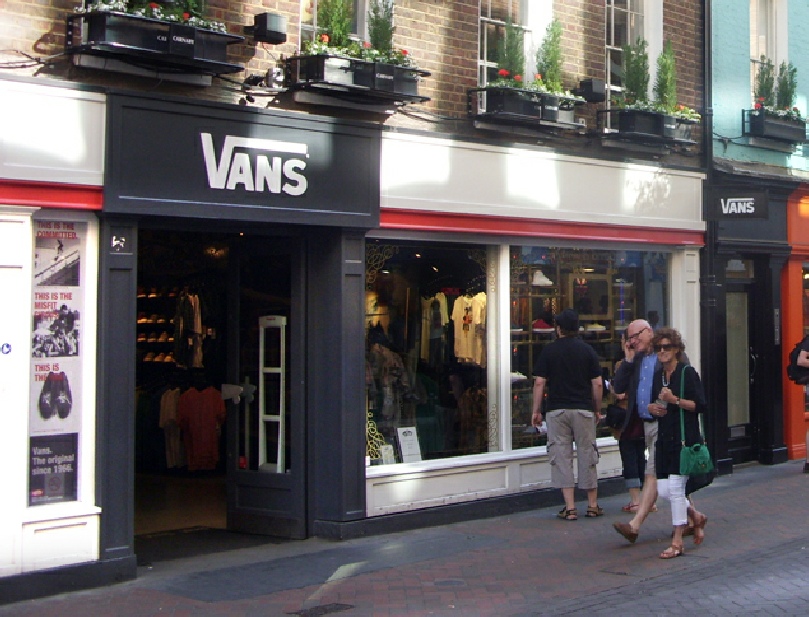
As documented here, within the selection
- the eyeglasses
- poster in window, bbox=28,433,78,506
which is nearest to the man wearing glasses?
the eyeglasses

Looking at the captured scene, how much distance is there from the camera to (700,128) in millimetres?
13758

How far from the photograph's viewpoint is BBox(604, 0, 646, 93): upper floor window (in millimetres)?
12906

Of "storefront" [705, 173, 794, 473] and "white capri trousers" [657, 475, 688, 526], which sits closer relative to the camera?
"white capri trousers" [657, 475, 688, 526]

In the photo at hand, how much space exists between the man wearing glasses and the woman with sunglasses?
0.72ft

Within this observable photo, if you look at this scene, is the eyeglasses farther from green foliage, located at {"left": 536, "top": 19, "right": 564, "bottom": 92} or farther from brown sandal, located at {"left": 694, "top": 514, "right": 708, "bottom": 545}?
green foliage, located at {"left": 536, "top": 19, "right": 564, "bottom": 92}

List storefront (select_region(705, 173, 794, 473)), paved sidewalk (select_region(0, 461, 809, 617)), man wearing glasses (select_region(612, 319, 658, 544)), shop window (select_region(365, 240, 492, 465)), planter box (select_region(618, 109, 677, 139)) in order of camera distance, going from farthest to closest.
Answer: storefront (select_region(705, 173, 794, 473)), planter box (select_region(618, 109, 677, 139)), shop window (select_region(365, 240, 492, 465)), man wearing glasses (select_region(612, 319, 658, 544)), paved sidewalk (select_region(0, 461, 809, 617))

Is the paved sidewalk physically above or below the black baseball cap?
below

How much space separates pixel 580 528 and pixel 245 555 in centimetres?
300

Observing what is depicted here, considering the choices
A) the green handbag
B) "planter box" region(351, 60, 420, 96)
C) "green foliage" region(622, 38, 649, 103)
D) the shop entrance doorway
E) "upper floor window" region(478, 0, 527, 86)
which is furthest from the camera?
"green foliage" region(622, 38, 649, 103)

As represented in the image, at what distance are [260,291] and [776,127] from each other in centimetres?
757

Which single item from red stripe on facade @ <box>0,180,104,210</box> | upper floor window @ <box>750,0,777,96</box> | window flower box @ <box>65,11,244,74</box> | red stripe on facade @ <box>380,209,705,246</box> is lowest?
red stripe on facade @ <box>0,180,104,210</box>

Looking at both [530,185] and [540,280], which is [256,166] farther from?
[540,280]

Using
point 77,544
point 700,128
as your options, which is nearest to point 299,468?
point 77,544

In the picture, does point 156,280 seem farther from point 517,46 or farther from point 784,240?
point 784,240
